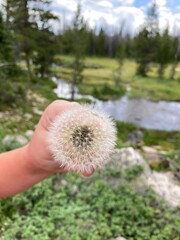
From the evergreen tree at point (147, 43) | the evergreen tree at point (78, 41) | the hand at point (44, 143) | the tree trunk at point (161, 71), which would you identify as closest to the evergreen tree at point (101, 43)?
the evergreen tree at point (147, 43)

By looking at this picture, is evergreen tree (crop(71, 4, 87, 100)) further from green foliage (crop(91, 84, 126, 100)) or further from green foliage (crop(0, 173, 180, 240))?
green foliage (crop(0, 173, 180, 240))

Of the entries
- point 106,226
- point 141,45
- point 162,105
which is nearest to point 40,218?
point 106,226

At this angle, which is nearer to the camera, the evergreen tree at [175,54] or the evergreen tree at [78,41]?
the evergreen tree at [78,41]

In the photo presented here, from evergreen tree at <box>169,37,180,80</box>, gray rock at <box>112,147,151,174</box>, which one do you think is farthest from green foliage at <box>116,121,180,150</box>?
evergreen tree at <box>169,37,180,80</box>

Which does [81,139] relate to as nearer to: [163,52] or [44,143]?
[44,143]

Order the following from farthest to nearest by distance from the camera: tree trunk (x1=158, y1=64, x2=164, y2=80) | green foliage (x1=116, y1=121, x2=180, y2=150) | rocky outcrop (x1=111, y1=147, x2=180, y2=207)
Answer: tree trunk (x1=158, y1=64, x2=164, y2=80), green foliage (x1=116, y1=121, x2=180, y2=150), rocky outcrop (x1=111, y1=147, x2=180, y2=207)

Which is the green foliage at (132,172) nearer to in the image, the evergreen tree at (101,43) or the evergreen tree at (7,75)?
the evergreen tree at (7,75)
